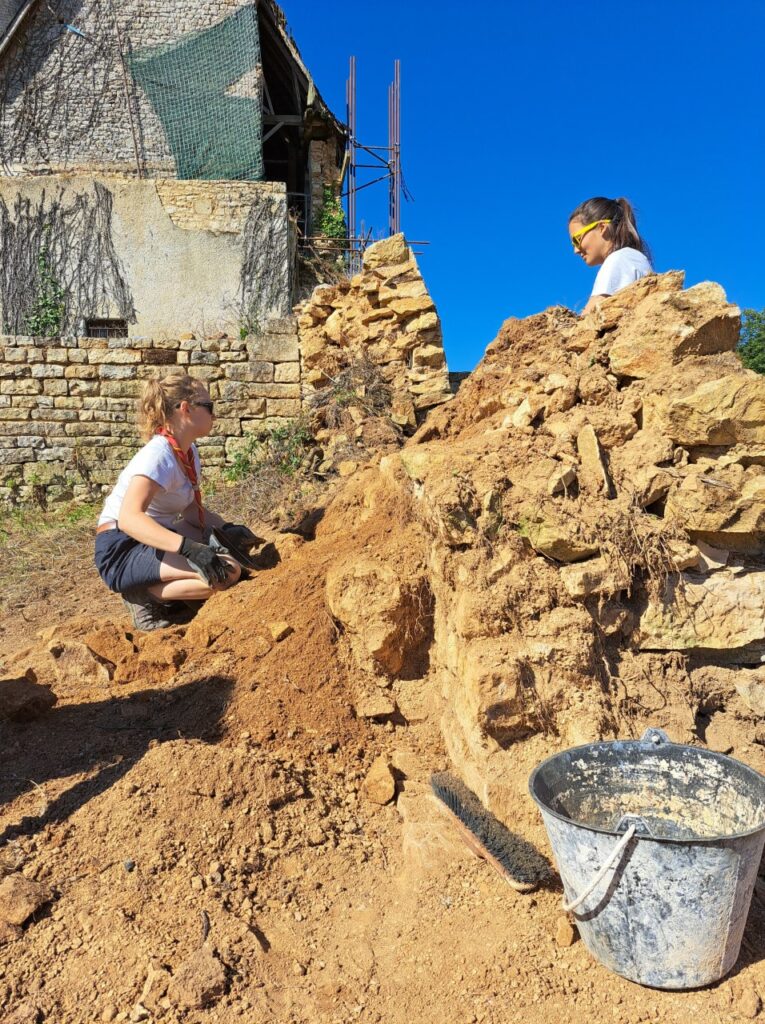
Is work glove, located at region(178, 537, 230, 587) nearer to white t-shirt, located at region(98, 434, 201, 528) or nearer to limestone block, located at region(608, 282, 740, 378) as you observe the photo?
white t-shirt, located at region(98, 434, 201, 528)

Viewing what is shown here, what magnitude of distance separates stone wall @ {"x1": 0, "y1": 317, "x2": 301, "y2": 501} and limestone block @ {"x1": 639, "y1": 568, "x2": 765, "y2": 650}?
6.16m

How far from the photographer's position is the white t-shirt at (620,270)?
372 cm

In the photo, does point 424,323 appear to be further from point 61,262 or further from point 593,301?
point 61,262

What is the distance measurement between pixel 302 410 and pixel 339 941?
632 centimetres

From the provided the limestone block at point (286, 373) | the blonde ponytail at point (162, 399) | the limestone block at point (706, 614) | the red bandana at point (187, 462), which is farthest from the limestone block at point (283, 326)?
the limestone block at point (706, 614)

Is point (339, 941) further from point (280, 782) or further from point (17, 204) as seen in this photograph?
point (17, 204)

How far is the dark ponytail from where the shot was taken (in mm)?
3881

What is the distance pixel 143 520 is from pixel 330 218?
11.5 m

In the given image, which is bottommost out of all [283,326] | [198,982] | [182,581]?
[198,982]

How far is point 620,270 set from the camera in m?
3.73

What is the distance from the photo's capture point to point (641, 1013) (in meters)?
1.93

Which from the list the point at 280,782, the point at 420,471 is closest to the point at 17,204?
the point at 420,471

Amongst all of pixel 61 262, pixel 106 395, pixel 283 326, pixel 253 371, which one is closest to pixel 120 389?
pixel 106 395

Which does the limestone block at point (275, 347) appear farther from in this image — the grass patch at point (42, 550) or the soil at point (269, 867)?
the soil at point (269, 867)
